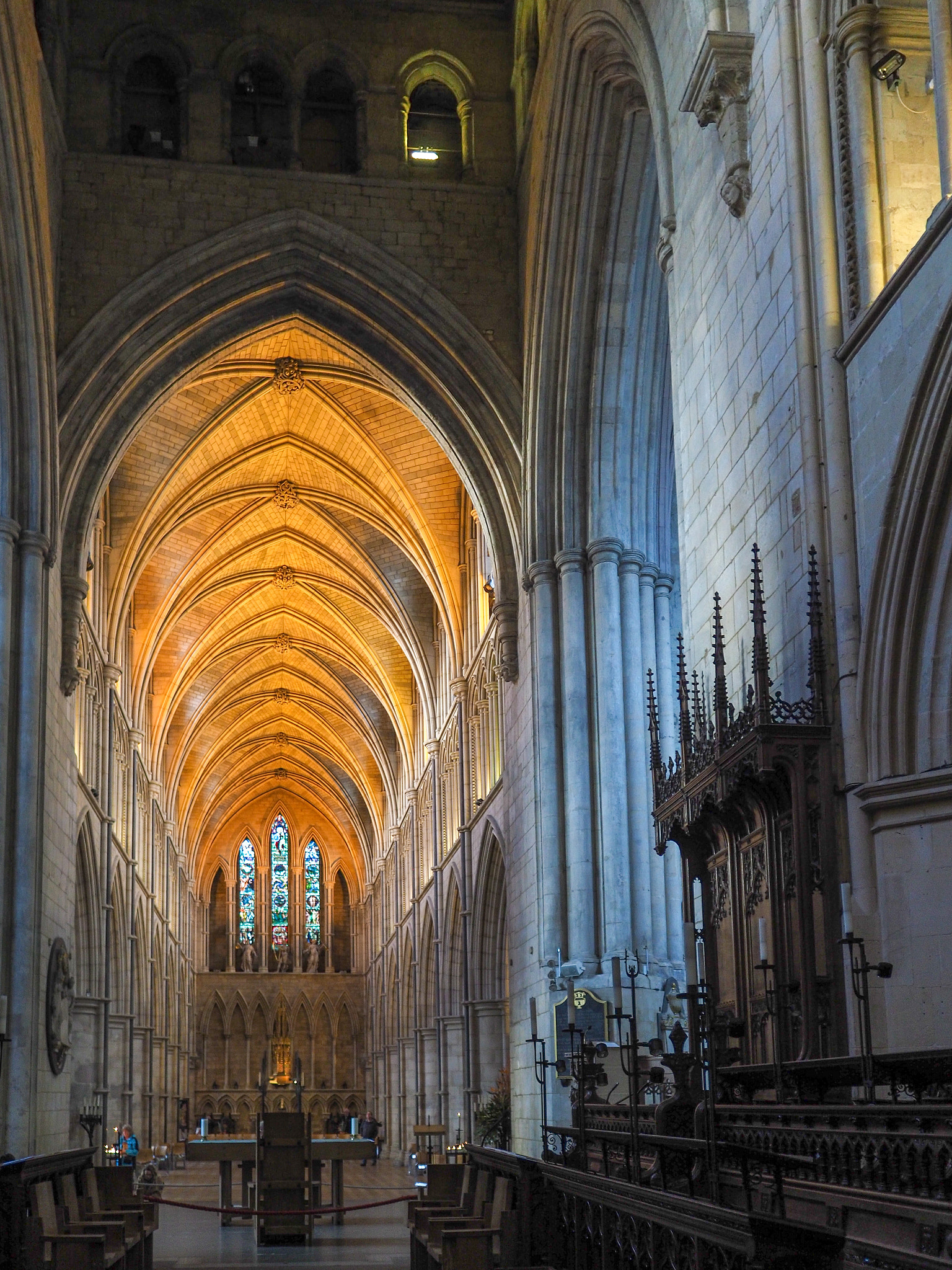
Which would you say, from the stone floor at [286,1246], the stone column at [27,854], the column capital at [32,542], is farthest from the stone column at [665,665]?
the column capital at [32,542]

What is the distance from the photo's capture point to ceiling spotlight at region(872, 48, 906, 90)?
8.52m

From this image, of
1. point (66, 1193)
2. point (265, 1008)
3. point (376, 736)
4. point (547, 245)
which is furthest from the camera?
point (265, 1008)

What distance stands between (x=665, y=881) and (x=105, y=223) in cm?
1021

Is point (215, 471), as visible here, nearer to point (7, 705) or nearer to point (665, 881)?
point (7, 705)

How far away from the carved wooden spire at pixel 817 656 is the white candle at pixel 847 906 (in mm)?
907

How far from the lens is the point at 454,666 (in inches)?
995

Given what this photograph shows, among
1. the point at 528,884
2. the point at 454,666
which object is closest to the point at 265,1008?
the point at 454,666

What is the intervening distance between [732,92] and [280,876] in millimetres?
40873

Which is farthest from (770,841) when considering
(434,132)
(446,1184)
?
(434,132)

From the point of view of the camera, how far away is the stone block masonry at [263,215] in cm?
1820

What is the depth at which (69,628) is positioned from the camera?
18391mm

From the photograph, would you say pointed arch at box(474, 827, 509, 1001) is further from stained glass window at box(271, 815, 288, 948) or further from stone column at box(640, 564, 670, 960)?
stained glass window at box(271, 815, 288, 948)

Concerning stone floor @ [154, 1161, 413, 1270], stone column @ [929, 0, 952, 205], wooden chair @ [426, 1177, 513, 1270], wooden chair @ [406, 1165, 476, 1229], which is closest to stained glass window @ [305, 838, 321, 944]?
stone floor @ [154, 1161, 413, 1270]

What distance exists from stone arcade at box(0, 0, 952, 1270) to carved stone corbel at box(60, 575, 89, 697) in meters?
0.10
